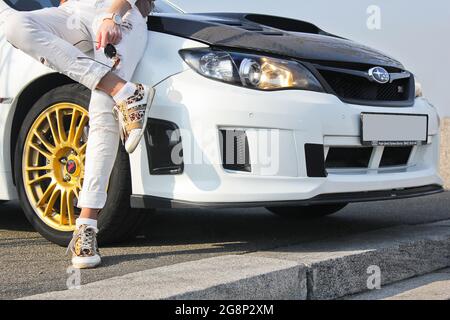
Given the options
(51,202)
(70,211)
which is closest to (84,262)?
(70,211)

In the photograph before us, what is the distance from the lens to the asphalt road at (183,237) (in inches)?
136

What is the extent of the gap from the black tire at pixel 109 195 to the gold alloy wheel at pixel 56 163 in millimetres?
33

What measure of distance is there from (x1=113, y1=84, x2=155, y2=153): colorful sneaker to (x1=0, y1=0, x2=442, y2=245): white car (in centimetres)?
21

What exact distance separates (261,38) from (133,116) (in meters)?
0.85

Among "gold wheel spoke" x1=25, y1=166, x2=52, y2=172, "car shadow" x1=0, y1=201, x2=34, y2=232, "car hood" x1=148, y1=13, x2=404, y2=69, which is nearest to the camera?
"car hood" x1=148, y1=13, x2=404, y2=69

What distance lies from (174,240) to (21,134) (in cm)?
108

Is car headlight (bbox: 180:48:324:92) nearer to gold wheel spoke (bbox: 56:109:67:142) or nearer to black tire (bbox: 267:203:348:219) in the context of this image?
gold wheel spoke (bbox: 56:109:67:142)

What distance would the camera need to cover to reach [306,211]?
546 centimetres

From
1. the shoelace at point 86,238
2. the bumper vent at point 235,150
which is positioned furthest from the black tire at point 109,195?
the bumper vent at point 235,150

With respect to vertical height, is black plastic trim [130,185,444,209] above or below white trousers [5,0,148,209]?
below

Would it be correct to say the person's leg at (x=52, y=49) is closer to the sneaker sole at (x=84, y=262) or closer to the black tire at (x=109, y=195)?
the black tire at (x=109, y=195)

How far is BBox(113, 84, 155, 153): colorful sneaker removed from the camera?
3.55 metres

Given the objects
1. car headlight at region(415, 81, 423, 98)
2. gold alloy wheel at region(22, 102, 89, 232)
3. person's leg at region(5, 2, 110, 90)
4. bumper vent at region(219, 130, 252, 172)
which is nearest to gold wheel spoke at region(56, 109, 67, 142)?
gold alloy wheel at region(22, 102, 89, 232)

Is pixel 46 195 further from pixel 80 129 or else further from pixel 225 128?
pixel 225 128
